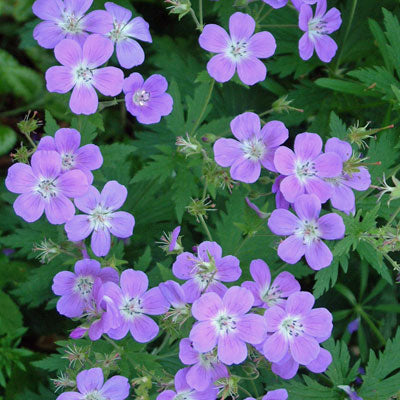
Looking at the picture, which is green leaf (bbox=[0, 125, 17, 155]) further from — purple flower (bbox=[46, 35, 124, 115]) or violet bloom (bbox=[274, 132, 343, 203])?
violet bloom (bbox=[274, 132, 343, 203])

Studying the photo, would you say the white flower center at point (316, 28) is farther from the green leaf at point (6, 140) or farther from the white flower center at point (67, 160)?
the green leaf at point (6, 140)

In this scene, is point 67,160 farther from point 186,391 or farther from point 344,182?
point 344,182

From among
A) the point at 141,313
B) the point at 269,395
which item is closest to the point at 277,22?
the point at 141,313

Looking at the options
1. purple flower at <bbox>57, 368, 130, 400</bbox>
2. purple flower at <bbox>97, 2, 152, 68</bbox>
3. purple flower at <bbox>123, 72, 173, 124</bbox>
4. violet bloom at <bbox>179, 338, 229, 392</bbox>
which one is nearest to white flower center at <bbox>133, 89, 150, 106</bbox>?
purple flower at <bbox>123, 72, 173, 124</bbox>

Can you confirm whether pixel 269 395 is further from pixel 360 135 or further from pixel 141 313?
pixel 360 135

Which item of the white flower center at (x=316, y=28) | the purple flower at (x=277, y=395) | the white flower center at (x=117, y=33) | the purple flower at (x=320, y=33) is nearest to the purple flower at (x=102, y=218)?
the white flower center at (x=117, y=33)

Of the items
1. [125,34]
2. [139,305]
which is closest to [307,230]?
[139,305]
